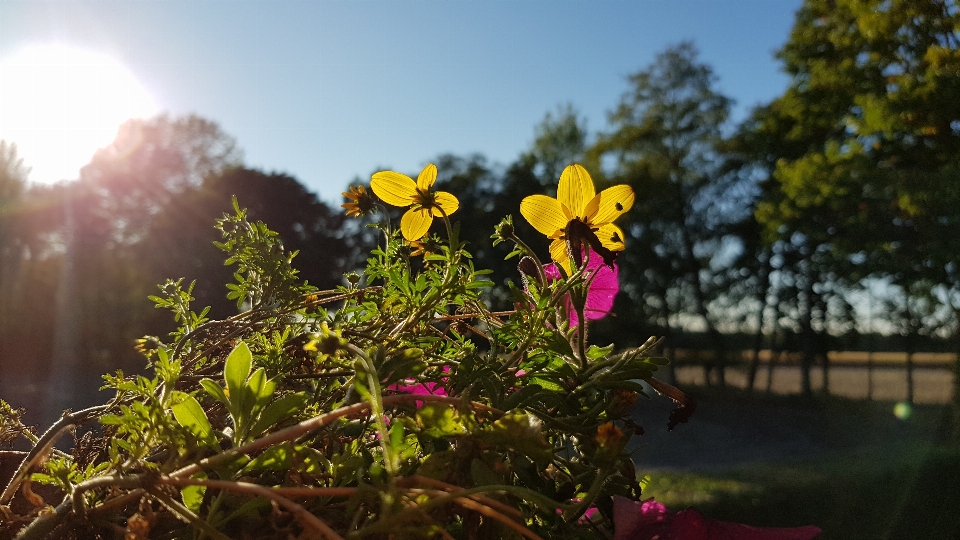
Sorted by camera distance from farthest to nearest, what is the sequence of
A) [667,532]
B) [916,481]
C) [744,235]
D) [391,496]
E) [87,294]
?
[744,235] → [87,294] → [916,481] → [667,532] → [391,496]

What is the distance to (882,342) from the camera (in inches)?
413

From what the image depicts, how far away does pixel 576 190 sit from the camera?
479 mm

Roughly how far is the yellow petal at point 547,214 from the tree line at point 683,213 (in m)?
4.17

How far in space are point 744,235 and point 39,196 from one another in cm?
1301

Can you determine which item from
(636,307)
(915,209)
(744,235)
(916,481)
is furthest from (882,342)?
(916,481)

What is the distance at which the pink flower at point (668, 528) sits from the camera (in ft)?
1.16

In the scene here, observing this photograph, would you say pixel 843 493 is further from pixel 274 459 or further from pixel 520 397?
pixel 274 459

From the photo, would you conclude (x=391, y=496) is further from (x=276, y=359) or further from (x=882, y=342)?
(x=882, y=342)

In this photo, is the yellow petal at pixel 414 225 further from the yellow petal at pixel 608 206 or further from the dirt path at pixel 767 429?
the dirt path at pixel 767 429

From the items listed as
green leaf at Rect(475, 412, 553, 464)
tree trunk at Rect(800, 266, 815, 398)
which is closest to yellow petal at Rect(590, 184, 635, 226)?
green leaf at Rect(475, 412, 553, 464)

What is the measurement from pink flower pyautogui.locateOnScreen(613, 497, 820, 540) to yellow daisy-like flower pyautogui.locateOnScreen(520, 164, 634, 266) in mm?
177

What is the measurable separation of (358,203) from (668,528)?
1.41ft

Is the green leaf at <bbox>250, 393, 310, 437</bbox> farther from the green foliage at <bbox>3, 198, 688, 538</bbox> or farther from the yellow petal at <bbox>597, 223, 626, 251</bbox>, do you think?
the yellow petal at <bbox>597, 223, 626, 251</bbox>

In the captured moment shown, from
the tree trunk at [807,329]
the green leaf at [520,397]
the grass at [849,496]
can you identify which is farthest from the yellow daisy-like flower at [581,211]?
the tree trunk at [807,329]
